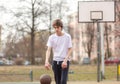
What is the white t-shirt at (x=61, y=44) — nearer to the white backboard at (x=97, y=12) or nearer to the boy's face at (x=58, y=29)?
the boy's face at (x=58, y=29)

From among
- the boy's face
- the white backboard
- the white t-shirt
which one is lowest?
the white t-shirt

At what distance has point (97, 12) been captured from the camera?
25.2m

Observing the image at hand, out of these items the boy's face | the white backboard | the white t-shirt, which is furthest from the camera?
the white backboard

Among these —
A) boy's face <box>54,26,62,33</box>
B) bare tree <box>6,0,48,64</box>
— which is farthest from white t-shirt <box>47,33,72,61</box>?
bare tree <box>6,0,48,64</box>

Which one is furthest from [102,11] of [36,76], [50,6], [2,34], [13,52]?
[13,52]

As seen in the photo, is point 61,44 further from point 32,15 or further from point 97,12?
point 32,15

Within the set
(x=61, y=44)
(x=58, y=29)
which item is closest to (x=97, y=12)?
(x=61, y=44)

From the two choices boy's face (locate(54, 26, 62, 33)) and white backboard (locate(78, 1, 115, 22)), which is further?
white backboard (locate(78, 1, 115, 22))

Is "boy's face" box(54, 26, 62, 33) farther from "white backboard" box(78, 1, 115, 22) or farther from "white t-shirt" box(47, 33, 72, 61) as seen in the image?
"white backboard" box(78, 1, 115, 22)

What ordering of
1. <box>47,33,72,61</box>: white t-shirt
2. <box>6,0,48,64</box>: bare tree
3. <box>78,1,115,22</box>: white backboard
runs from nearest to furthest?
<box>47,33,72,61</box>: white t-shirt, <box>78,1,115,22</box>: white backboard, <box>6,0,48,64</box>: bare tree

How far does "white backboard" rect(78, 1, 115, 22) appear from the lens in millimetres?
25156

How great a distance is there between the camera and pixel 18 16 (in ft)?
167

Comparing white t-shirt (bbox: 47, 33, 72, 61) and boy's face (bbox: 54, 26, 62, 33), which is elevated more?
boy's face (bbox: 54, 26, 62, 33)

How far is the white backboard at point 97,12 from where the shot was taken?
82.5 feet
